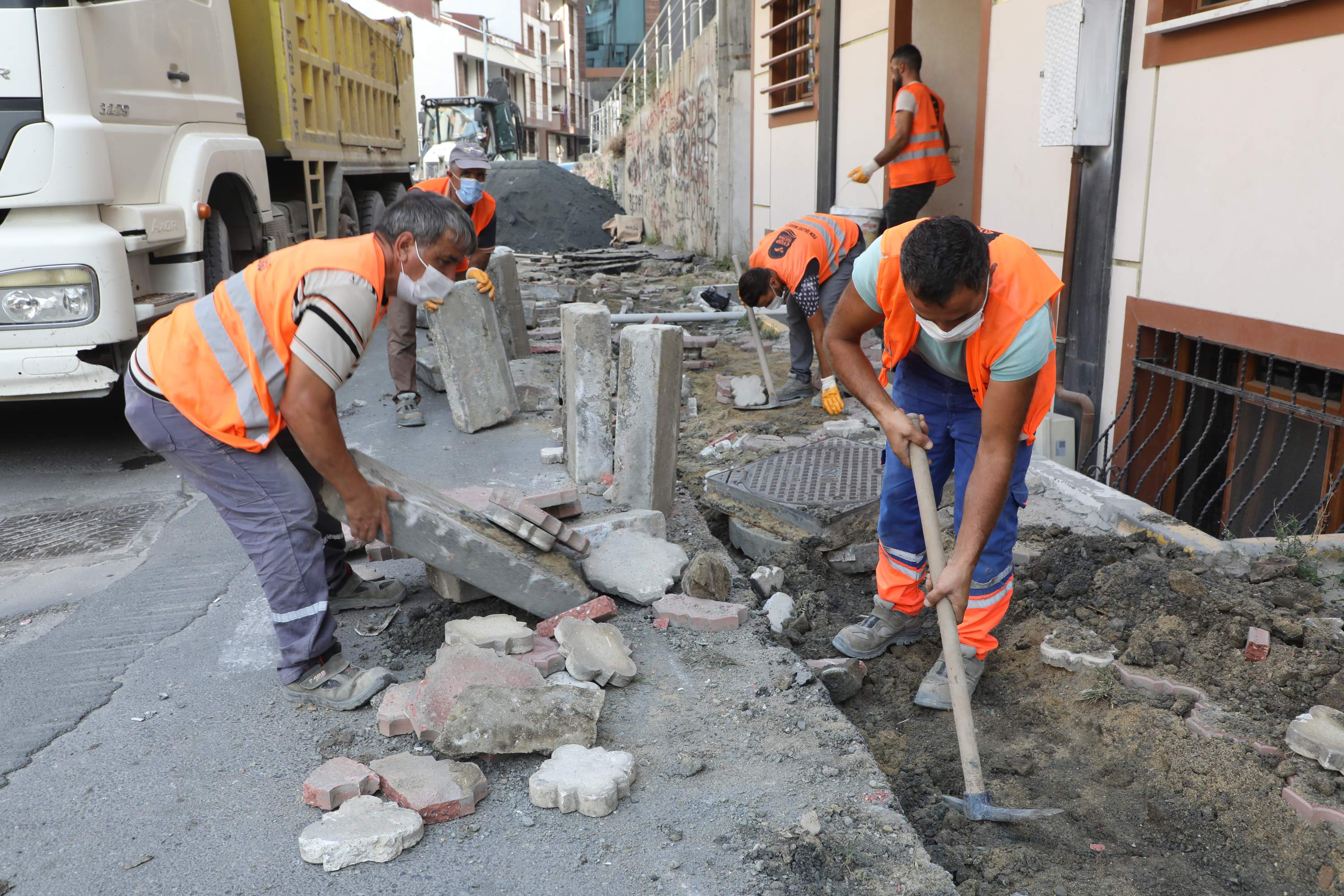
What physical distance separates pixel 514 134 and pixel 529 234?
6744 millimetres

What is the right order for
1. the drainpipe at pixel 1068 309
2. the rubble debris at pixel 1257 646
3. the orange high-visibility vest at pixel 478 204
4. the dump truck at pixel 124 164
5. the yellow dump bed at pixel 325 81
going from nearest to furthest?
the rubble debris at pixel 1257 646 < the dump truck at pixel 124 164 < the drainpipe at pixel 1068 309 < the orange high-visibility vest at pixel 478 204 < the yellow dump bed at pixel 325 81

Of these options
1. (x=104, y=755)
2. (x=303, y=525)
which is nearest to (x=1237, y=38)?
(x=303, y=525)

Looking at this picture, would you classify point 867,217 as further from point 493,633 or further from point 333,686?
point 333,686

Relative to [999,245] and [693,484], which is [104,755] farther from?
[693,484]

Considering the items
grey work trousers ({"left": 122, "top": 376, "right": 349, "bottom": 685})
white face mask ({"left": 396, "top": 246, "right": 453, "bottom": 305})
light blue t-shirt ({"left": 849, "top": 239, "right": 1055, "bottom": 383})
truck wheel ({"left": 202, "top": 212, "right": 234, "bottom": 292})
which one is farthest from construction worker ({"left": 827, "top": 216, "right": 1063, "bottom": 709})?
truck wheel ({"left": 202, "top": 212, "right": 234, "bottom": 292})

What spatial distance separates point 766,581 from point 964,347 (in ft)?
3.95

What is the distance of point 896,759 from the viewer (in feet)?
8.61

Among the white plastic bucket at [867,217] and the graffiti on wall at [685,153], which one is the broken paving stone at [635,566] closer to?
the white plastic bucket at [867,217]

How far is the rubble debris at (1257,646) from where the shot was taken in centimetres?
276

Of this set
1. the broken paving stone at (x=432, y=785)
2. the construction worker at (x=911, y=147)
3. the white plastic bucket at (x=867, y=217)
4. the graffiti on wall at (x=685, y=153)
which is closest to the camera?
the broken paving stone at (x=432, y=785)

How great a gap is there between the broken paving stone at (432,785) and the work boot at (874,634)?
139 centimetres

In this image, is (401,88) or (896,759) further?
(401,88)

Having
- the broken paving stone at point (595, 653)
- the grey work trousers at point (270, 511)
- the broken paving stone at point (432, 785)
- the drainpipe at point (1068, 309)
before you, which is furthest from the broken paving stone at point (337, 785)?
the drainpipe at point (1068, 309)

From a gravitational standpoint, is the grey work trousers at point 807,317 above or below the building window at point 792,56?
below
